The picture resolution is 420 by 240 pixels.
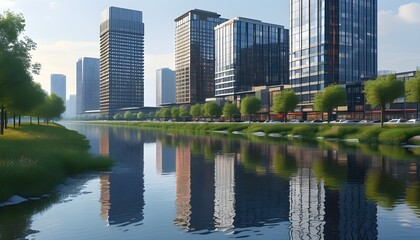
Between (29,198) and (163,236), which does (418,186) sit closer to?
(163,236)

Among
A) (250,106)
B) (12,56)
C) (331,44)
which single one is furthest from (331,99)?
(12,56)

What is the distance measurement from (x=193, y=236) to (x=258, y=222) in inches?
185

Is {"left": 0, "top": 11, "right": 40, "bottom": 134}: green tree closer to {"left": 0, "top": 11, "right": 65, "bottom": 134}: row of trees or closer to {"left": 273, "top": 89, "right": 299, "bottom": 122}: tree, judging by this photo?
{"left": 0, "top": 11, "right": 65, "bottom": 134}: row of trees

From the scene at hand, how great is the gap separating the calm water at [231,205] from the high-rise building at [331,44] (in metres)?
137

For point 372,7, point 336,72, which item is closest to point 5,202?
point 336,72

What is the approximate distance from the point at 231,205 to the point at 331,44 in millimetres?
163980

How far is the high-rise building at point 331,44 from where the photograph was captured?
17500 cm

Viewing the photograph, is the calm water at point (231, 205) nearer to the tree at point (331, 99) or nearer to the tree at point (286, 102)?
the tree at point (331, 99)

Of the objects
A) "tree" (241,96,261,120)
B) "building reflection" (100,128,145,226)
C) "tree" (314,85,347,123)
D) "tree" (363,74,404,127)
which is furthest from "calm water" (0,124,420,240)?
"tree" (241,96,261,120)

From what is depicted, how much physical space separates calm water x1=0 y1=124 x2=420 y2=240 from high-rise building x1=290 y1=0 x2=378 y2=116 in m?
137

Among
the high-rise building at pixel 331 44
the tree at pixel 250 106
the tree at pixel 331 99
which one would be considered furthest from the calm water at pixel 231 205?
the high-rise building at pixel 331 44

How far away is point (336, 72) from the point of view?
175125 millimetres

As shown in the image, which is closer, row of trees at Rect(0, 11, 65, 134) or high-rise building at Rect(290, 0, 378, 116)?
row of trees at Rect(0, 11, 65, 134)

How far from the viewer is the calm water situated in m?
20.9
